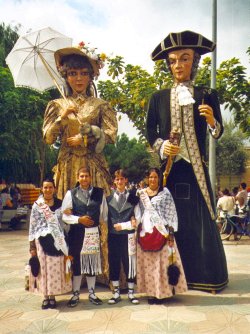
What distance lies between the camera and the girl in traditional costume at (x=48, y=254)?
4.40 metres

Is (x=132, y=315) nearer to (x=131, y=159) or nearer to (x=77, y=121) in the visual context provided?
(x=77, y=121)

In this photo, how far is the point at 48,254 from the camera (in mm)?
4438

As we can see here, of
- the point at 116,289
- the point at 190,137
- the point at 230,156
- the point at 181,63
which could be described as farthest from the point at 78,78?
the point at 230,156

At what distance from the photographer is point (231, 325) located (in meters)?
3.82

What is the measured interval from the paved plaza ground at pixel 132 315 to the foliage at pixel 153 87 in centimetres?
558

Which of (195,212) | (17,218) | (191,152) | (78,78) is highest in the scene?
(78,78)

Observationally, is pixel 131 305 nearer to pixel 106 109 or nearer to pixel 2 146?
pixel 106 109

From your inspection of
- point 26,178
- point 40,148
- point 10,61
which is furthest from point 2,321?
point 26,178

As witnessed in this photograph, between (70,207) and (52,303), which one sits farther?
(70,207)

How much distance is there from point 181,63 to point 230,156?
2751cm

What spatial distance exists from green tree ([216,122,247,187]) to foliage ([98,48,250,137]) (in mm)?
21200

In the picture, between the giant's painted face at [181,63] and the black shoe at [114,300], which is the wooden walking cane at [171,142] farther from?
the black shoe at [114,300]

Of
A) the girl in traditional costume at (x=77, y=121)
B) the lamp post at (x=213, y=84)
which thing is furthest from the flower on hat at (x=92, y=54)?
the lamp post at (x=213, y=84)

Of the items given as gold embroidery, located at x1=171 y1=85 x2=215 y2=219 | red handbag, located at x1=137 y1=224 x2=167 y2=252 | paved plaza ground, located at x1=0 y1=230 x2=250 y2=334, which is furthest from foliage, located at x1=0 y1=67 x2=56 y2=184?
red handbag, located at x1=137 y1=224 x2=167 y2=252
